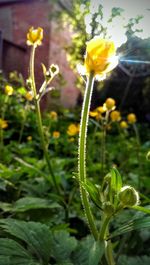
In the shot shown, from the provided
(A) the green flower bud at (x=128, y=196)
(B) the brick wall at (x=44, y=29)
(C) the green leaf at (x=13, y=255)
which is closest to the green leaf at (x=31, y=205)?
(C) the green leaf at (x=13, y=255)

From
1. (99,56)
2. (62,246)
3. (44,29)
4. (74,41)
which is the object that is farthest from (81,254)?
(44,29)

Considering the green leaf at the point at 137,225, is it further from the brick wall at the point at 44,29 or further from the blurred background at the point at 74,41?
the brick wall at the point at 44,29

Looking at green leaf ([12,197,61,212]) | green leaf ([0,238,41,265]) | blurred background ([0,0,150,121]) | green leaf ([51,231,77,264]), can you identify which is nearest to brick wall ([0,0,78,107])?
blurred background ([0,0,150,121])

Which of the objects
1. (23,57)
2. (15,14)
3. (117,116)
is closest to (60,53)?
(15,14)

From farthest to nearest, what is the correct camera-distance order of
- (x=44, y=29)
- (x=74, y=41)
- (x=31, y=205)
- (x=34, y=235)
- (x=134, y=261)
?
(x=44, y=29) < (x=74, y=41) < (x=31, y=205) < (x=134, y=261) < (x=34, y=235)

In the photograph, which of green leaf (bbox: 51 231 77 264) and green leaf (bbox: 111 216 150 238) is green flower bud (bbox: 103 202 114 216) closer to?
green leaf (bbox: 111 216 150 238)

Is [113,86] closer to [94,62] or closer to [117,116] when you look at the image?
[117,116]

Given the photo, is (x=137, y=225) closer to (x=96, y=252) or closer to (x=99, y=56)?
(x=96, y=252)
